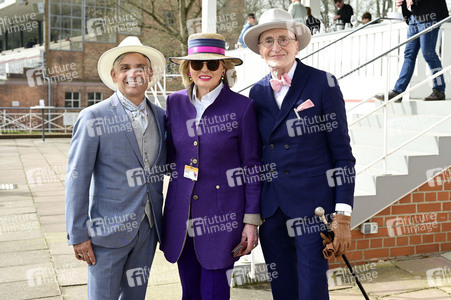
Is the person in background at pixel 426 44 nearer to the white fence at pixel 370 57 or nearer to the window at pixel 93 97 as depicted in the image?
the white fence at pixel 370 57

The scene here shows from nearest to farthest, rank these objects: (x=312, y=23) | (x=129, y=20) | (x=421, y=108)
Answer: (x=421, y=108) < (x=312, y=23) < (x=129, y=20)

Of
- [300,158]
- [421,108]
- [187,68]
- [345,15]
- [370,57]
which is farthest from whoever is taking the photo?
[345,15]

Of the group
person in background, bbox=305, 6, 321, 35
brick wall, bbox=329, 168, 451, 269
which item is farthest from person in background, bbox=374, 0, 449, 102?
person in background, bbox=305, 6, 321, 35

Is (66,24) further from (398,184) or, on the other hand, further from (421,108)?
(398,184)

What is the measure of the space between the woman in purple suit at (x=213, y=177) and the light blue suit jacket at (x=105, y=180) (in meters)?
0.26

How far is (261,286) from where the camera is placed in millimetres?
4211

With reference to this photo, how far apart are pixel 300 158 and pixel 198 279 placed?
0.97 metres

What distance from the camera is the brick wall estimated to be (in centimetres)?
464

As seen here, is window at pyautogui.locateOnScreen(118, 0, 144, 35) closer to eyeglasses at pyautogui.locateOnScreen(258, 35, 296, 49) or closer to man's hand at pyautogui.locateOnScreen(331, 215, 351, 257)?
eyeglasses at pyautogui.locateOnScreen(258, 35, 296, 49)

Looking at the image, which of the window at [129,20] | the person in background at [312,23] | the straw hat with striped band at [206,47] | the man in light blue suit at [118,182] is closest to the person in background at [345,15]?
the person in background at [312,23]

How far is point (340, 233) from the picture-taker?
2566 millimetres

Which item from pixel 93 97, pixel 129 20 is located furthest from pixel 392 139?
pixel 93 97

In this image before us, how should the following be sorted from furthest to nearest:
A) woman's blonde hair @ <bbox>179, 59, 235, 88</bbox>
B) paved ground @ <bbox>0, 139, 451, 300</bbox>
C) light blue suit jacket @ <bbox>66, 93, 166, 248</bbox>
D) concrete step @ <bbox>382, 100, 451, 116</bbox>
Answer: concrete step @ <bbox>382, 100, 451, 116</bbox>
paved ground @ <bbox>0, 139, 451, 300</bbox>
woman's blonde hair @ <bbox>179, 59, 235, 88</bbox>
light blue suit jacket @ <bbox>66, 93, 166, 248</bbox>

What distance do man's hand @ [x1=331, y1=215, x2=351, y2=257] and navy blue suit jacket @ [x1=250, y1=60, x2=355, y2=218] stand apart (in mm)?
104
